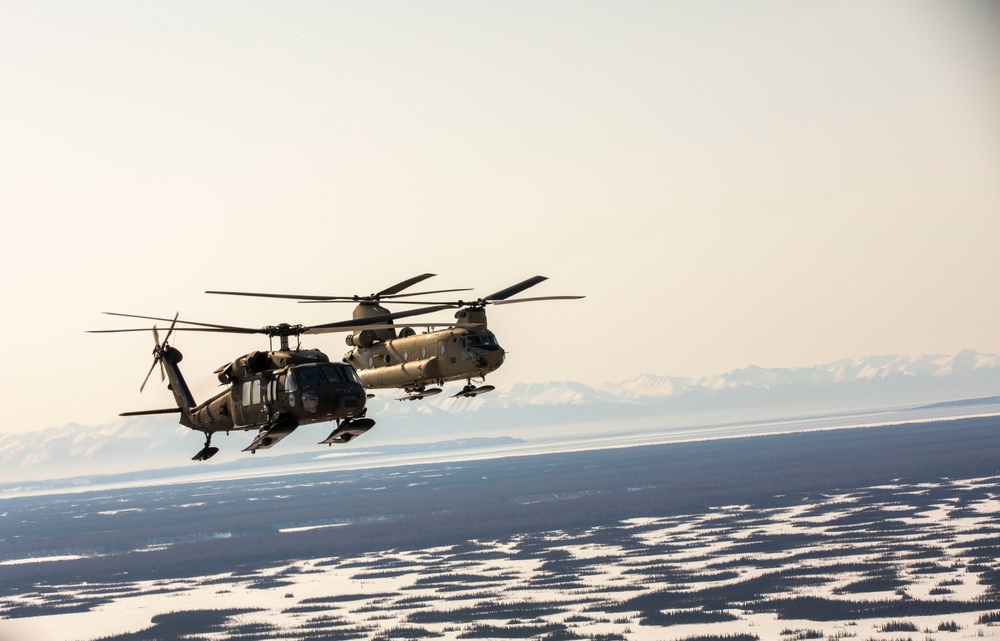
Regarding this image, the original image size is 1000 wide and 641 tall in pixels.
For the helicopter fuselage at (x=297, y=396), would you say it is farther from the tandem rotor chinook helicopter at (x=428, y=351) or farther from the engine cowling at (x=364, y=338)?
the engine cowling at (x=364, y=338)

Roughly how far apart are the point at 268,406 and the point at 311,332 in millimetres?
3735

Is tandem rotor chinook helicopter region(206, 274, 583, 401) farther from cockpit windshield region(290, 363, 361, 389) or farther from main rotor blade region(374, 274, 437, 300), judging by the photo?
cockpit windshield region(290, 363, 361, 389)

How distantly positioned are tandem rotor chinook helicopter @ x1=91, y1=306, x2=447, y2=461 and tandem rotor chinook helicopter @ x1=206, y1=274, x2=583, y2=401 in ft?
44.8

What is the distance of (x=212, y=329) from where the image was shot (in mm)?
42688

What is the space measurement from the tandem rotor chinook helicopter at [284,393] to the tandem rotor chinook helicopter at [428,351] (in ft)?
44.8

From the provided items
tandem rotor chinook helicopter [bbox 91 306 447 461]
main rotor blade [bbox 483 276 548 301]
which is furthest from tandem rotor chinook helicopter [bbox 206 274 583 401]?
tandem rotor chinook helicopter [bbox 91 306 447 461]

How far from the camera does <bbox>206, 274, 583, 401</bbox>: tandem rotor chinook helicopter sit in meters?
61.3

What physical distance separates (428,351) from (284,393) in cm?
1958

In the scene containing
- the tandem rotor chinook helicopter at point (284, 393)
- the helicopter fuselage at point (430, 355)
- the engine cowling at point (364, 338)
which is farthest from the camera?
the engine cowling at point (364, 338)

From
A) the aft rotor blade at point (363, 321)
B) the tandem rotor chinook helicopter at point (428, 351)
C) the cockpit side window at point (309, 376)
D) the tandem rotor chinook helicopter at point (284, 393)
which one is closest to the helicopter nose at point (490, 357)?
the tandem rotor chinook helicopter at point (428, 351)

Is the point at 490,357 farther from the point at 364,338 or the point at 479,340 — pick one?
the point at 364,338

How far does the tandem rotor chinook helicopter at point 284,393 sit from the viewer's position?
42.7m

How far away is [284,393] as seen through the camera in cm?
4319

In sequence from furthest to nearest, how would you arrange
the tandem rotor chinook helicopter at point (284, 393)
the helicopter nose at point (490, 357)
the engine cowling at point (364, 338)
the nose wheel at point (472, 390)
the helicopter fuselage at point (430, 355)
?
the engine cowling at point (364, 338) < the helicopter nose at point (490, 357) < the helicopter fuselage at point (430, 355) < the nose wheel at point (472, 390) < the tandem rotor chinook helicopter at point (284, 393)
